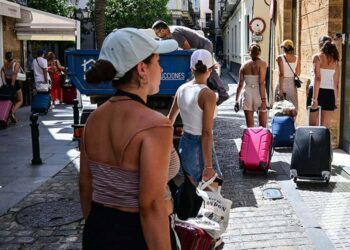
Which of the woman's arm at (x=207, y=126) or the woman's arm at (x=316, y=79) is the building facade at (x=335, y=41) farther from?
the woman's arm at (x=207, y=126)

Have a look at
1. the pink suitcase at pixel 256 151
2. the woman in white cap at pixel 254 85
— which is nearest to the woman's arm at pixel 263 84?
the woman in white cap at pixel 254 85

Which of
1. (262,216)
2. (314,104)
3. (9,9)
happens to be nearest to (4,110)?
(9,9)

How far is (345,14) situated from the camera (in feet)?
30.6

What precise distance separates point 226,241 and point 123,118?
3.21m

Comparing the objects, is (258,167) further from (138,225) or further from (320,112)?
(138,225)

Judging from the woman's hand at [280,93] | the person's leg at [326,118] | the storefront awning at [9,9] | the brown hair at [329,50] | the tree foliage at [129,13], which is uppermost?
the tree foliage at [129,13]

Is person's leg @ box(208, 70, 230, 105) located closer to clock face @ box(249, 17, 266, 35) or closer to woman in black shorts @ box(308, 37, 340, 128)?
woman in black shorts @ box(308, 37, 340, 128)

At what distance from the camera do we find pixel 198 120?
485cm

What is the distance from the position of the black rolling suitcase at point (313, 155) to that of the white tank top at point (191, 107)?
259cm

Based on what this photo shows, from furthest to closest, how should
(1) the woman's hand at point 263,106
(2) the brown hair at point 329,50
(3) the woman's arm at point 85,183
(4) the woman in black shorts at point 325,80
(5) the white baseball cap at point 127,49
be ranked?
(1) the woman's hand at point 263,106 < (4) the woman in black shorts at point 325,80 < (2) the brown hair at point 329,50 < (3) the woman's arm at point 85,183 < (5) the white baseball cap at point 127,49

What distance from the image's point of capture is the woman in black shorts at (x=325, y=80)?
27.0ft

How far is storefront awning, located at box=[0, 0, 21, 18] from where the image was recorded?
16188mm

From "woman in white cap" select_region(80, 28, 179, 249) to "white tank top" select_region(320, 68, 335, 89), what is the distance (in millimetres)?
6358

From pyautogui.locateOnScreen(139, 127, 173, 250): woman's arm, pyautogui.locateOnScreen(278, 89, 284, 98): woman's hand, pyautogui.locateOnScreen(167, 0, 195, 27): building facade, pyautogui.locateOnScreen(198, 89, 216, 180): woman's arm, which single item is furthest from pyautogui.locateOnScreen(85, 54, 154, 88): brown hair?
pyautogui.locateOnScreen(167, 0, 195, 27): building facade
